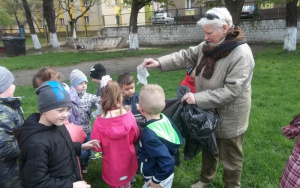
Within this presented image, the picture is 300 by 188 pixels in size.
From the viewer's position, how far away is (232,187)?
112 inches

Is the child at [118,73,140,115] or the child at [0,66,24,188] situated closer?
the child at [0,66,24,188]

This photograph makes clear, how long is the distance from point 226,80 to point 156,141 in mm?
844

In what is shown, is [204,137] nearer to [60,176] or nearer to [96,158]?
[60,176]

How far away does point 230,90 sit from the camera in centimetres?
229

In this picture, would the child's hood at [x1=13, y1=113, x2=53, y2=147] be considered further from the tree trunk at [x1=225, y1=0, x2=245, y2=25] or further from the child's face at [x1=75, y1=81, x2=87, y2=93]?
the tree trunk at [x1=225, y1=0, x2=245, y2=25]

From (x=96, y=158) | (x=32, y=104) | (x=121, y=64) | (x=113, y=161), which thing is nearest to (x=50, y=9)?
(x=121, y=64)

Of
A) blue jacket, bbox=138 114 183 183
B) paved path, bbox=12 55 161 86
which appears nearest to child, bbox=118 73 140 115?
blue jacket, bbox=138 114 183 183

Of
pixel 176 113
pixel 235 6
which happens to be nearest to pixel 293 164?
pixel 176 113

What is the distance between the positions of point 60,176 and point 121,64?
10.5 m

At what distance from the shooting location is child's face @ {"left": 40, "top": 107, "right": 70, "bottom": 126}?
187 cm

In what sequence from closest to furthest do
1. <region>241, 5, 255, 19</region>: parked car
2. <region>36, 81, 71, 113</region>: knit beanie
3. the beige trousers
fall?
<region>36, 81, 71, 113</region>: knit beanie
the beige trousers
<region>241, 5, 255, 19</region>: parked car

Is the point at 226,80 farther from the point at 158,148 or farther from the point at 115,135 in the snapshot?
the point at 115,135

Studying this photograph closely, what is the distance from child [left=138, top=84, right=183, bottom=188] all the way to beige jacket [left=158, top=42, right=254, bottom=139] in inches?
15.7

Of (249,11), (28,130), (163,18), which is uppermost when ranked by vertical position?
(163,18)
